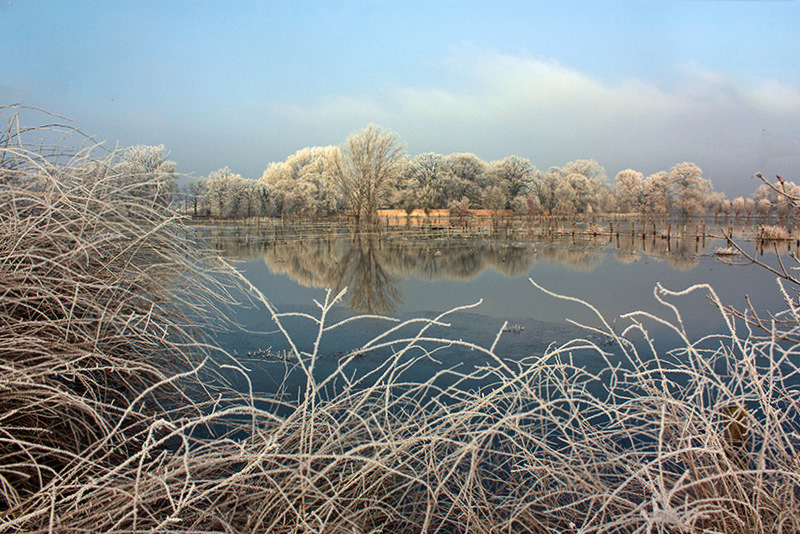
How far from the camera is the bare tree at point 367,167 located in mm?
50688

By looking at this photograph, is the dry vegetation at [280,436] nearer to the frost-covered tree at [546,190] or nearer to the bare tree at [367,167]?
the bare tree at [367,167]

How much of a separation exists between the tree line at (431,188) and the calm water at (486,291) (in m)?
27.0

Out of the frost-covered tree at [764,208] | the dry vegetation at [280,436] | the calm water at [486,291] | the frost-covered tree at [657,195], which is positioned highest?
the frost-covered tree at [657,195]

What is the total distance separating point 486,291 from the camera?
13.6 metres

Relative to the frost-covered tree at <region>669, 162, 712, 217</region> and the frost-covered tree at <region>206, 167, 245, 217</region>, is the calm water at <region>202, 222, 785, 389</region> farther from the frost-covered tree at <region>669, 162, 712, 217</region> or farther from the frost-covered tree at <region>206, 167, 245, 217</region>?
the frost-covered tree at <region>669, 162, 712, 217</region>

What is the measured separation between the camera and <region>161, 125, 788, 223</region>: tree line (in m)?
51.5

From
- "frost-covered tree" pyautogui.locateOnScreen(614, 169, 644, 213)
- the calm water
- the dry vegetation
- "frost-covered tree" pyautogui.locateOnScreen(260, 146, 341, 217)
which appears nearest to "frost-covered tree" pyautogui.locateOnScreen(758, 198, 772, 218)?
the calm water

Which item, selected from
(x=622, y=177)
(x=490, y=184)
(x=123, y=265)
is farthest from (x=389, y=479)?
(x=622, y=177)

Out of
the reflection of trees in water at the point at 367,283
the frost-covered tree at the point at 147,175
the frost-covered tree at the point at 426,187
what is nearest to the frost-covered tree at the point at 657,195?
the frost-covered tree at the point at 426,187

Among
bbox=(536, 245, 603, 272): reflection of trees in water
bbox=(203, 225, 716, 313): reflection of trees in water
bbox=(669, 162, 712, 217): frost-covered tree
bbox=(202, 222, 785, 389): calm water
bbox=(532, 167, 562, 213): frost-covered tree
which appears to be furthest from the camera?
bbox=(532, 167, 562, 213): frost-covered tree

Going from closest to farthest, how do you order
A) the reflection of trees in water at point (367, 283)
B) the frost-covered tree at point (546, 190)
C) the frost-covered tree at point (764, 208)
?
the frost-covered tree at point (764, 208) < the reflection of trees in water at point (367, 283) < the frost-covered tree at point (546, 190)

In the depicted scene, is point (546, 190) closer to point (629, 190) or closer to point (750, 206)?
point (629, 190)

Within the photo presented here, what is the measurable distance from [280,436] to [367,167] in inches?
1934

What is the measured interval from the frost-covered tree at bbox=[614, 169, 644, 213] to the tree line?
0.13 metres
